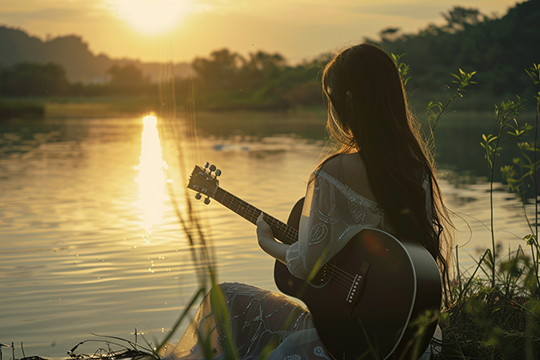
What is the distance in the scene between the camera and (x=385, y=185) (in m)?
2.46

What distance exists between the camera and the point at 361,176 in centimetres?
248

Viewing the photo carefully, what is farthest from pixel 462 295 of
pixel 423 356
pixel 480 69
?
pixel 480 69

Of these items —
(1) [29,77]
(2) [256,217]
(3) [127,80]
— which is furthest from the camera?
(3) [127,80]

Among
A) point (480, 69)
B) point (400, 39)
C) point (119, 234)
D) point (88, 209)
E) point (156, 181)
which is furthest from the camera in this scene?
point (400, 39)

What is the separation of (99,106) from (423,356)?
86585 millimetres

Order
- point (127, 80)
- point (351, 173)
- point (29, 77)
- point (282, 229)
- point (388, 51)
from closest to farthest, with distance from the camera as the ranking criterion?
point (351, 173)
point (282, 229)
point (388, 51)
point (29, 77)
point (127, 80)

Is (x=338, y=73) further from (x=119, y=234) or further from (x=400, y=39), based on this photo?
(x=400, y=39)

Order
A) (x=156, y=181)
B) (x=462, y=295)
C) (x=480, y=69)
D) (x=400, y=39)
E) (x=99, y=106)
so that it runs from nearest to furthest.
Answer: (x=462, y=295) → (x=156, y=181) → (x=480, y=69) → (x=400, y=39) → (x=99, y=106)

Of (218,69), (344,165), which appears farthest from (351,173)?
(218,69)

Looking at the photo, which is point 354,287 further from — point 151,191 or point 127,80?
point 127,80

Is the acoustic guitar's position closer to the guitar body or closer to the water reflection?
the guitar body

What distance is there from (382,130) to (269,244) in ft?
2.24

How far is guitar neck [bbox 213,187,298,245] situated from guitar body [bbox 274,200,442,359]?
0.32 m

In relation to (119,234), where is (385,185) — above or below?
above
